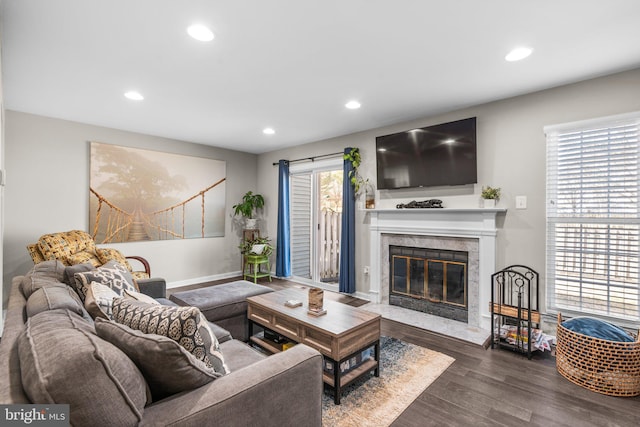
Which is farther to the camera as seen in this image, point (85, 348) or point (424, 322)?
point (424, 322)

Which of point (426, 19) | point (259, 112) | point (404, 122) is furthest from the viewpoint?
point (404, 122)

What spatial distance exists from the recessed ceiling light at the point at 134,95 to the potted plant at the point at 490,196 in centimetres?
376

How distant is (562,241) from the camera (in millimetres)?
2826

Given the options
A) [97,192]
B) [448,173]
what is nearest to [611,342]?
[448,173]

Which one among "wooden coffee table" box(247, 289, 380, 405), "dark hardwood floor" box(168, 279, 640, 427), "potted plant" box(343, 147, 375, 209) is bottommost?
"dark hardwood floor" box(168, 279, 640, 427)

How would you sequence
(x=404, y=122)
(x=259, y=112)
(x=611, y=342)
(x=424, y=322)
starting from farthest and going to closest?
(x=404, y=122) → (x=259, y=112) → (x=424, y=322) → (x=611, y=342)

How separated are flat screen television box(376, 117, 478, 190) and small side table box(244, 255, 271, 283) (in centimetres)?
245

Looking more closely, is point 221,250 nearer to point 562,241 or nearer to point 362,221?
point 362,221

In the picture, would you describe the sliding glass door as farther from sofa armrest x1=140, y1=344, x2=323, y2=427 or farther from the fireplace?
sofa armrest x1=140, y1=344, x2=323, y2=427

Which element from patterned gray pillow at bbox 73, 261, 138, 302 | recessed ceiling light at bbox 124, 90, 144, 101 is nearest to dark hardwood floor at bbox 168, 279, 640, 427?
patterned gray pillow at bbox 73, 261, 138, 302

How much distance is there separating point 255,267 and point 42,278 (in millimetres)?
3345

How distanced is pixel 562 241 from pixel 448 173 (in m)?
1.26

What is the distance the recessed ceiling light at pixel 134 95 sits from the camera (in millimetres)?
3055

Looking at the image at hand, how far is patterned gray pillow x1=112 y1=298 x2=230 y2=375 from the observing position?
1163 mm
